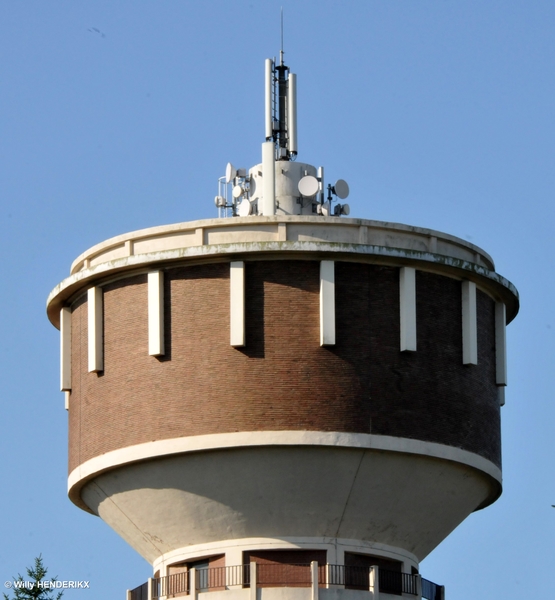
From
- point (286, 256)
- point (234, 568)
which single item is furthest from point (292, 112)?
point (234, 568)

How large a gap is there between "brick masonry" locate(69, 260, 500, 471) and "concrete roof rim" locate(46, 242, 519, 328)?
0.23 metres

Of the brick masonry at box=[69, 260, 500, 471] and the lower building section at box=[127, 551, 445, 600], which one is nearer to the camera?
the brick masonry at box=[69, 260, 500, 471]

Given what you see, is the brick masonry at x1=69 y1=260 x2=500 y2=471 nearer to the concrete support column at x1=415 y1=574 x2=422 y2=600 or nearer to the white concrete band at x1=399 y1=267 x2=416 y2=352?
the white concrete band at x1=399 y1=267 x2=416 y2=352

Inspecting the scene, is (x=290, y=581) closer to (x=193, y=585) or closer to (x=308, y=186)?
(x=193, y=585)

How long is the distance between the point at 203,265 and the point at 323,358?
2.62 meters

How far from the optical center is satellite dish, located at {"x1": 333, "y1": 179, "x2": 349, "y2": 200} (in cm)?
3650

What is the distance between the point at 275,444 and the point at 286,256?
127 inches

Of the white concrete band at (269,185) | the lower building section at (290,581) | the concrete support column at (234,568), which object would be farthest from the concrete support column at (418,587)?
the white concrete band at (269,185)

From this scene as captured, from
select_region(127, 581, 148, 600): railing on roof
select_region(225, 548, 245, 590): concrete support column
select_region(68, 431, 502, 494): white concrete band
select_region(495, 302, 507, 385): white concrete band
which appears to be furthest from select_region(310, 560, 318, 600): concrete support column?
select_region(495, 302, 507, 385): white concrete band

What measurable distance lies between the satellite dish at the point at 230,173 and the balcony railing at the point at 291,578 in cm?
768

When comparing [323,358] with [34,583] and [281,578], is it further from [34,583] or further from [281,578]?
[34,583]

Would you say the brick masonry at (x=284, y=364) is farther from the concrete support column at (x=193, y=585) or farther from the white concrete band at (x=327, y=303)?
the concrete support column at (x=193, y=585)

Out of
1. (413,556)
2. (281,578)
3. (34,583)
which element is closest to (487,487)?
(413,556)

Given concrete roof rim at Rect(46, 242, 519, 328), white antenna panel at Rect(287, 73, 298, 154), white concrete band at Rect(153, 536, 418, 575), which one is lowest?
white concrete band at Rect(153, 536, 418, 575)
